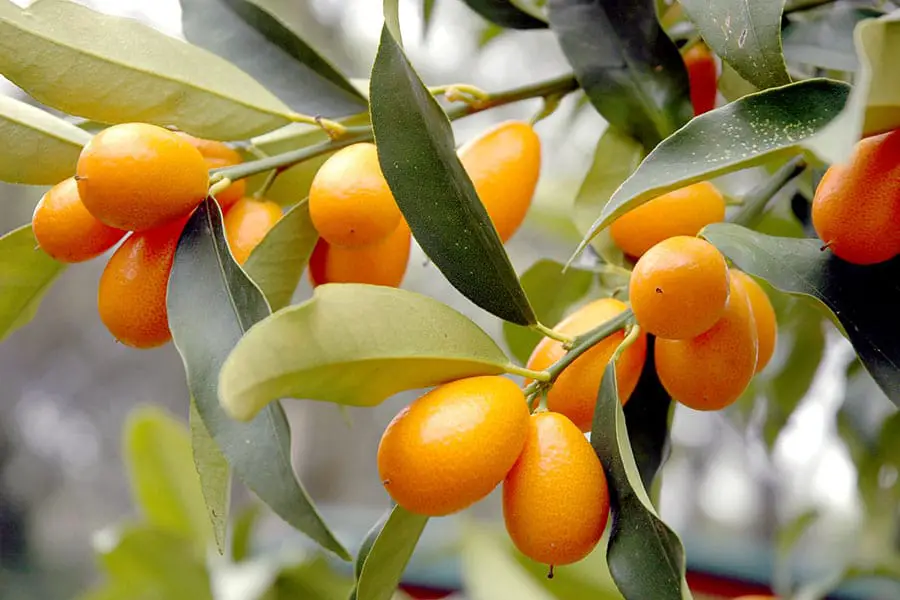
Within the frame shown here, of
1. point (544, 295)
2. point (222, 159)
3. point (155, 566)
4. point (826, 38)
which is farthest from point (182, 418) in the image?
point (826, 38)

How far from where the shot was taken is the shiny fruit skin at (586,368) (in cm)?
38

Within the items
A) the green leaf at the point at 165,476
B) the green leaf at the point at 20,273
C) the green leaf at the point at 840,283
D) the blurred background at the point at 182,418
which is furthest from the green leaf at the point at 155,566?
the blurred background at the point at 182,418

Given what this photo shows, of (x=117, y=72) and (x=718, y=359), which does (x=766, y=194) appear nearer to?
(x=718, y=359)

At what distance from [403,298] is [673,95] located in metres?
0.19

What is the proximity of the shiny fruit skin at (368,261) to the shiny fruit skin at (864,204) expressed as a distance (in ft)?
0.60

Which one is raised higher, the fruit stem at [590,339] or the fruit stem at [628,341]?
the fruit stem at [628,341]

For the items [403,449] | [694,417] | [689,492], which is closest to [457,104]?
[403,449]

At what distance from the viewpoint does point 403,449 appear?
322mm

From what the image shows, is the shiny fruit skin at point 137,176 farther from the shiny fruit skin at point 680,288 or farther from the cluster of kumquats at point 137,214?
the shiny fruit skin at point 680,288

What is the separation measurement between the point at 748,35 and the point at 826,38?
0.36 feet

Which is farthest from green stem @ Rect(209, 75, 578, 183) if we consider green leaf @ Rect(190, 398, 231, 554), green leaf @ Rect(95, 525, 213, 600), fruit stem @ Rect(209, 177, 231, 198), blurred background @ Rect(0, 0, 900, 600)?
blurred background @ Rect(0, 0, 900, 600)

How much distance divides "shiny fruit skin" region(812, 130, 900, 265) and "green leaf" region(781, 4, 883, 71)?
11 centimetres

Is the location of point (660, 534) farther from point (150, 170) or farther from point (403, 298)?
point (150, 170)

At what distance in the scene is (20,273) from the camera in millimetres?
430
